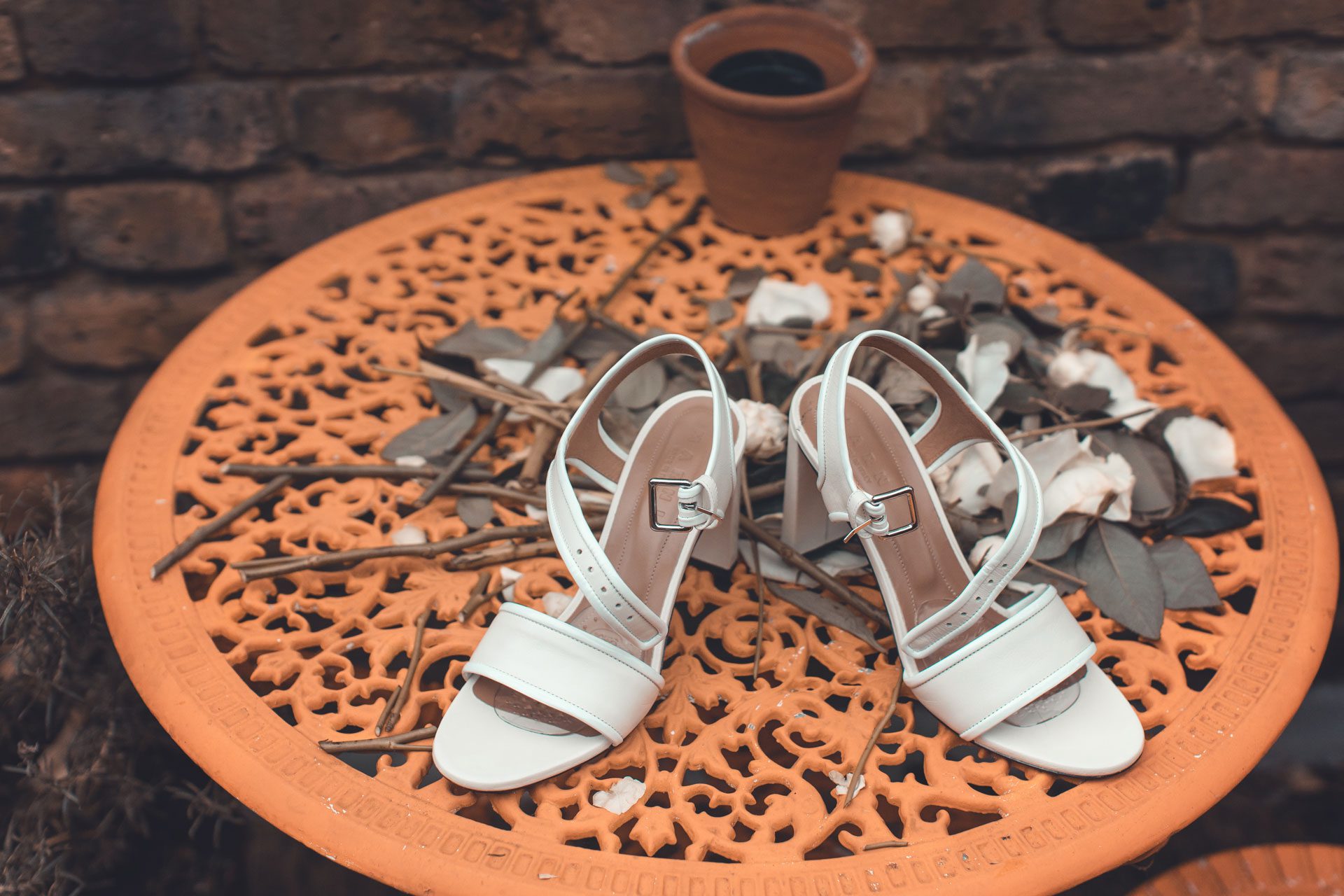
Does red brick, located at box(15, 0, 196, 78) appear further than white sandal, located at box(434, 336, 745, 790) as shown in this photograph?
Yes

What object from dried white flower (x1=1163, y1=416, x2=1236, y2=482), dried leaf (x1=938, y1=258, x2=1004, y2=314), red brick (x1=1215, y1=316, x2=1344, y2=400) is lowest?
red brick (x1=1215, y1=316, x2=1344, y2=400)

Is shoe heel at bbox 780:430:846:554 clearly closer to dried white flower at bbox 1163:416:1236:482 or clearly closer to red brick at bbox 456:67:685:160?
dried white flower at bbox 1163:416:1236:482

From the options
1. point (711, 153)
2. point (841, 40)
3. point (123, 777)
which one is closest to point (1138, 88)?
point (841, 40)

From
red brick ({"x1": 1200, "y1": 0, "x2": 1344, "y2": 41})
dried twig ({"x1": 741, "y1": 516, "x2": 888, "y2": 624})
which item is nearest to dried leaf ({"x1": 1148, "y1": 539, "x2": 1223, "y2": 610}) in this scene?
dried twig ({"x1": 741, "y1": 516, "x2": 888, "y2": 624})

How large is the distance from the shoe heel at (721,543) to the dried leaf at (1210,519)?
380 mm

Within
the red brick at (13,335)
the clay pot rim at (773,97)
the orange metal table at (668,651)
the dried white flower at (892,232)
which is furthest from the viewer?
the red brick at (13,335)

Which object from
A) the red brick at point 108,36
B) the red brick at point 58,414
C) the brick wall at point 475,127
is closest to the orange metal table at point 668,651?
the brick wall at point 475,127

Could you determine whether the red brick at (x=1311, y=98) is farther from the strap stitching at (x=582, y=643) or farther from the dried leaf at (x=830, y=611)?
the strap stitching at (x=582, y=643)

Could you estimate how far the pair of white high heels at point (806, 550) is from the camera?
690mm

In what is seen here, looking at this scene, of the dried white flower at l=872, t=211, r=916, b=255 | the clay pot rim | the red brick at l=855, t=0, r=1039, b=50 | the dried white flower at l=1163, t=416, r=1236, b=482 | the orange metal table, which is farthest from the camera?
the red brick at l=855, t=0, r=1039, b=50

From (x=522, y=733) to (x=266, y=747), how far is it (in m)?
0.18

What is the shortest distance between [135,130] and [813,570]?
1.01m

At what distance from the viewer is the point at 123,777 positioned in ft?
3.41

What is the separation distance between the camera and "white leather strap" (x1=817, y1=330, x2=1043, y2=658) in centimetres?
70
